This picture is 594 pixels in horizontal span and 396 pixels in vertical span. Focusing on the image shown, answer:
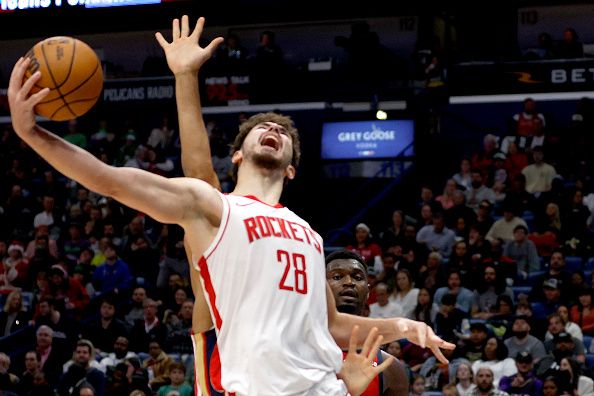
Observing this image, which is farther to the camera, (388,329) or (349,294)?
(349,294)

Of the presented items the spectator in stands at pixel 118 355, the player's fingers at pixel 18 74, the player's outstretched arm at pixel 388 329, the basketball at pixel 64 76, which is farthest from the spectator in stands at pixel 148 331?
the player's fingers at pixel 18 74

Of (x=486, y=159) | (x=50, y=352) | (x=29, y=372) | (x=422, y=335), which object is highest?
(x=422, y=335)

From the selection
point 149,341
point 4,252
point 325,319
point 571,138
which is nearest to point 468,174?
point 571,138

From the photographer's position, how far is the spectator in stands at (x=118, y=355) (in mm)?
13047

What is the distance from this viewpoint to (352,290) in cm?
611

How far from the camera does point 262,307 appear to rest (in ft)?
13.7

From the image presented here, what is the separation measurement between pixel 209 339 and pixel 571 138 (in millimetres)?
13275

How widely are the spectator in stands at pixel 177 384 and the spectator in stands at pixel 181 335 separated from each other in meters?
1.47

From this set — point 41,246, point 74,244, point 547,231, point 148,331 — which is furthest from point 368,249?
point 41,246

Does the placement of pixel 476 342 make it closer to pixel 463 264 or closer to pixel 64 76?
pixel 463 264

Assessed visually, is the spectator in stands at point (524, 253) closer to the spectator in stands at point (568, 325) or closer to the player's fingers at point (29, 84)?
the spectator in stands at point (568, 325)

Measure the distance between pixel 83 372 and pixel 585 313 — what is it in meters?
5.81

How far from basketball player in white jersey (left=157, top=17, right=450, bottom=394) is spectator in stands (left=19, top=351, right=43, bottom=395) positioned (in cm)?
889

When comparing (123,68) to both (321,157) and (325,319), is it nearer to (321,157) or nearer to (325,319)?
(321,157)
